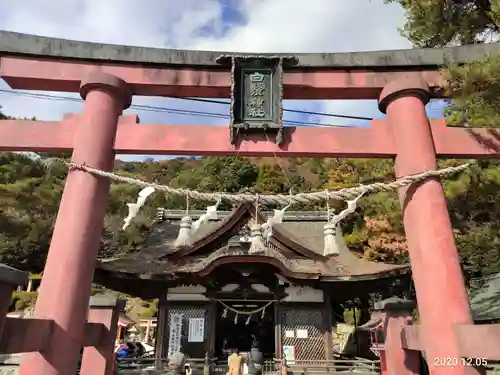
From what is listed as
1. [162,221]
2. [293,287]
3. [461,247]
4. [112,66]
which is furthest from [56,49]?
[461,247]

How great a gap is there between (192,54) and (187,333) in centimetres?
809

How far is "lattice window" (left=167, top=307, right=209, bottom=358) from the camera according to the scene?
10.4 m

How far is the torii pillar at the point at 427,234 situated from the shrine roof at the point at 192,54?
429mm

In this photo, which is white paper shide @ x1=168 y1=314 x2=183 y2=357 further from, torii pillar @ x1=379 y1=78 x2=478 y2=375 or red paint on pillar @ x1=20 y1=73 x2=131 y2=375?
torii pillar @ x1=379 y1=78 x2=478 y2=375

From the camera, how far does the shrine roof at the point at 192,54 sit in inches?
192

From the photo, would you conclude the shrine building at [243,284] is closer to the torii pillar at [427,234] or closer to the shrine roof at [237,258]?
the shrine roof at [237,258]

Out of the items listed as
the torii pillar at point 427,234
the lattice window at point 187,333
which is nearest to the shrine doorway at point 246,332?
the lattice window at point 187,333

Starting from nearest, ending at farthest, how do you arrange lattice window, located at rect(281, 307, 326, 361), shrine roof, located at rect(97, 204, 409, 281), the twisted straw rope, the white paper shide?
1. the twisted straw rope
2. shrine roof, located at rect(97, 204, 409, 281)
3. lattice window, located at rect(281, 307, 326, 361)
4. the white paper shide

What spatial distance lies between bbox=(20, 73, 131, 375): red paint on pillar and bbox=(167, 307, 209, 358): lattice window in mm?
6953

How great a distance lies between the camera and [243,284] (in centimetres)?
1119

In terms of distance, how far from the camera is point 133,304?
1171 inches

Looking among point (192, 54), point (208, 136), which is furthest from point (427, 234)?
point (192, 54)
